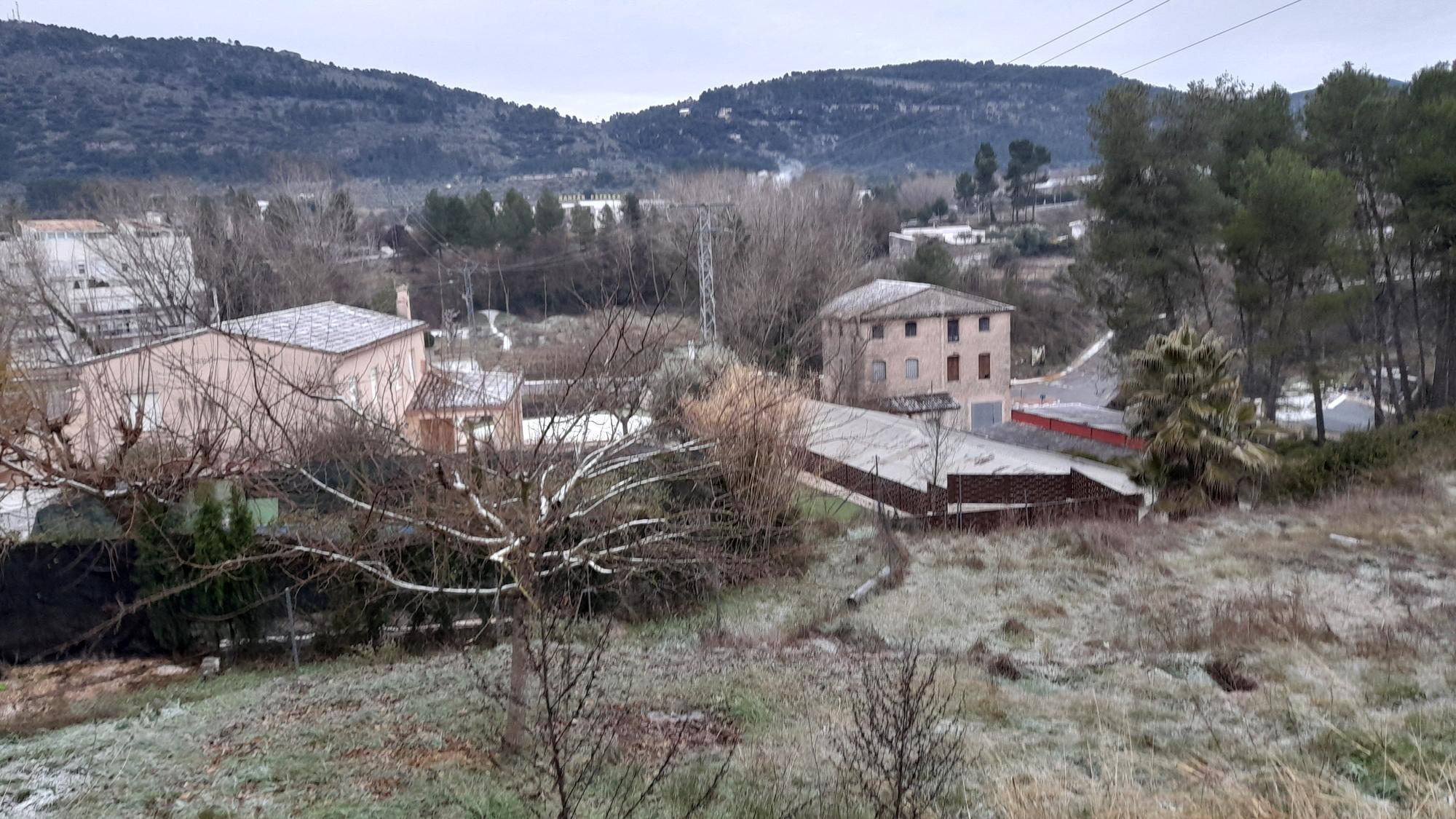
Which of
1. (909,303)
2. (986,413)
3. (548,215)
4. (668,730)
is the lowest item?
(986,413)

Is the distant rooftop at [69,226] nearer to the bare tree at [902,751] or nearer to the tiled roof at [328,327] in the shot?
the tiled roof at [328,327]

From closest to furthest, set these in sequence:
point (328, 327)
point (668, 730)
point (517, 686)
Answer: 1. point (517, 686)
2. point (668, 730)
3. point (328, 327)

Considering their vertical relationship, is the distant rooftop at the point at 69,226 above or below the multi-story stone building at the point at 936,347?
above

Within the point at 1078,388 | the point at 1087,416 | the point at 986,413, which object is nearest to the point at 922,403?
the point at 1087,416

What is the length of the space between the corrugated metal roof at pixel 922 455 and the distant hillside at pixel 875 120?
388 ft

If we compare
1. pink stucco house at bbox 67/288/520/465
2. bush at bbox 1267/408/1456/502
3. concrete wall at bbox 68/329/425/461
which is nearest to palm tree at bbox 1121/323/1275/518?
bush at bbox 1267/408/1456/502

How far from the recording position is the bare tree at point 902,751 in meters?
4.08

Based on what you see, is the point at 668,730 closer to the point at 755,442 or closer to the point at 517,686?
the point at 517,686

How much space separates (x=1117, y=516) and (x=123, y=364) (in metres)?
16.7

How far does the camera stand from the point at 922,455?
69.1ft

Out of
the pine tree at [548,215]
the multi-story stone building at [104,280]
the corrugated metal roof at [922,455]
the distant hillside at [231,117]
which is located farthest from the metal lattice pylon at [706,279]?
the distant hillside at [231,117]

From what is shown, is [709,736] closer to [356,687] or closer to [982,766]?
[982,766]

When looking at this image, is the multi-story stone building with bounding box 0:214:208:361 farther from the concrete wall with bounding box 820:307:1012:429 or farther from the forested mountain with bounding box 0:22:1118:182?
the forested mountain with bounding box 0:22:1118:182

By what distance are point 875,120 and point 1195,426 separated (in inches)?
5909
